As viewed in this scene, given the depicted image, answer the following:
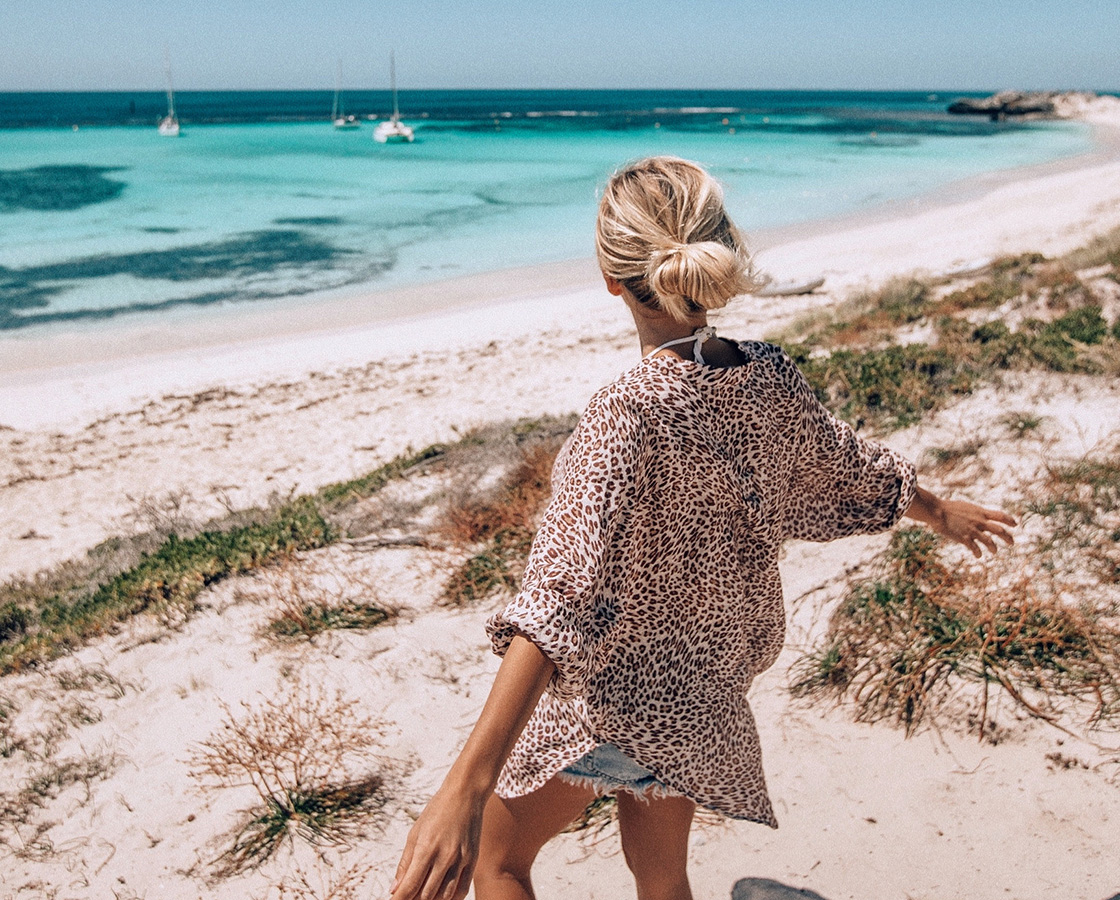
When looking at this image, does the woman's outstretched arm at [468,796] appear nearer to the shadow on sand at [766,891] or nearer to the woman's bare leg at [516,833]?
the woman's bare leg at [516,833]

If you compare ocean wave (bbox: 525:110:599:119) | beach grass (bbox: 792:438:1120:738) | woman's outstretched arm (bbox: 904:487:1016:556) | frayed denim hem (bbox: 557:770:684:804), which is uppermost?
ocean wave (bbox: 525:110:599:119)

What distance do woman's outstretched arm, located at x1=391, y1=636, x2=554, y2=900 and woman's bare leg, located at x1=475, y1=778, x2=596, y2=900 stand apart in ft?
1.58

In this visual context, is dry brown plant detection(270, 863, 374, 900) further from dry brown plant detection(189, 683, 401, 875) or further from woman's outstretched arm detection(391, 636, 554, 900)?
woman's outstretched arm detection(391, 636, 554, 900)

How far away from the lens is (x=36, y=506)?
23.2 feet

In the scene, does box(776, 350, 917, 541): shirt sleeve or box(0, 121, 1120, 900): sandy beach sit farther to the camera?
box(0, 121, 1120, 900): sandy beach

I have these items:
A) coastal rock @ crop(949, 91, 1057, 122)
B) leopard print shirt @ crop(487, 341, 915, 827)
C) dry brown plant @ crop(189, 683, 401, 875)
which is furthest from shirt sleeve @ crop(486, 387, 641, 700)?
coastal rock @ crop(949, 91, 1057, 122)

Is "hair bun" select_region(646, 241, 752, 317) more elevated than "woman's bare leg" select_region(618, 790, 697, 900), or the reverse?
"hair bun" select_region(646, 241, 752, 317)

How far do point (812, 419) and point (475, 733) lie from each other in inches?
33.9

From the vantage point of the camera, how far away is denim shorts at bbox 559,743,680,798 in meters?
1.60

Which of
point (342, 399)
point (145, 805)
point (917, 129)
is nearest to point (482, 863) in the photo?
point (145, 805)

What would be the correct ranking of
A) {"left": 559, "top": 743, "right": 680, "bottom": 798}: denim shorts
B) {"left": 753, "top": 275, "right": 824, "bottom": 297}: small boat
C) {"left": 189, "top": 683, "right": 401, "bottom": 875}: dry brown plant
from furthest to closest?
{"left": 753, "top": 275, "right": 824, "bottom": 297}: small boat → {"left": 189, "top": 683, "right": 401, "bottom": 875}: dry brown plant → {"left": 559, "top": 743, "right": 680, "bottom": 798}: denim shorts

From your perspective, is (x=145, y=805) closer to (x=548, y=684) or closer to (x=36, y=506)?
(x=548, y=684)

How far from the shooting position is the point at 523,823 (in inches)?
67.2

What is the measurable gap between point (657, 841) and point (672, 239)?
118 centimetres
